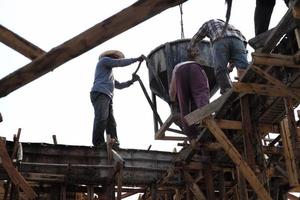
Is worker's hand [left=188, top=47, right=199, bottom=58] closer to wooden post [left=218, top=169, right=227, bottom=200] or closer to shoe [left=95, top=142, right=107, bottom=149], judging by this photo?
wooden post [left=218, top=169, right=227, bottom=200]

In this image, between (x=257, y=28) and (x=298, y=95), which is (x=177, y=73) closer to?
(x=257, y=28)

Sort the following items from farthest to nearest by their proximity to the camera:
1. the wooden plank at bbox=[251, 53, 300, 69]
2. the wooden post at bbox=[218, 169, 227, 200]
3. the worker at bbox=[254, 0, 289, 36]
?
the wooden post at bbox=[218, 169, 227, 200], the worker at bbox=[254, 0, 289, 36], the wooden plank at bbox=[251, 53, 300, 69]

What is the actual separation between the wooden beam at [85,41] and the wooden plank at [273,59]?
10.4 feet

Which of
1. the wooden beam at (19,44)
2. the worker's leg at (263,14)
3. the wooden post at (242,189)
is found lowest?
the wooden post at (242,189)

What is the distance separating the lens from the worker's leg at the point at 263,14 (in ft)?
25.8

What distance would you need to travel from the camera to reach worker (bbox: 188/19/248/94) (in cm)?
930

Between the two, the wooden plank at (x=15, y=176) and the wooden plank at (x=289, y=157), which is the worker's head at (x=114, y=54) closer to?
the wooden plank at (x=289, y=157)

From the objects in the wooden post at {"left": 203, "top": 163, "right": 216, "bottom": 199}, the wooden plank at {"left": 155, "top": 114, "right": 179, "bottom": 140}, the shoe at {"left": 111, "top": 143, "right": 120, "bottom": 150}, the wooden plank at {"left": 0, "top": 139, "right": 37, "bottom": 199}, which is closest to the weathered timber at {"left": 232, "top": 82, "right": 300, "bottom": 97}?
the wooden post at {"left": 203, "top": 163, "right": 216, "bottom": 199}

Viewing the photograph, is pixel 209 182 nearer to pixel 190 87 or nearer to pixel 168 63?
pixel 190 87

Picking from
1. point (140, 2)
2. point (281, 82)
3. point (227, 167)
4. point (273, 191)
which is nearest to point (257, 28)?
point (281, 82)

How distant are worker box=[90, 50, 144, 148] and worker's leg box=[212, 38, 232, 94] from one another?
207 centimetres

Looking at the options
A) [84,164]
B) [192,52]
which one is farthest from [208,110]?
[84,164]

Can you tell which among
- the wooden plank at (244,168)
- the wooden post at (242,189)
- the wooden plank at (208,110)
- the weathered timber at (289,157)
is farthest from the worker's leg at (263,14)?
the wooden post at (242,189)

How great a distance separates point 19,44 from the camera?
12.7ft
